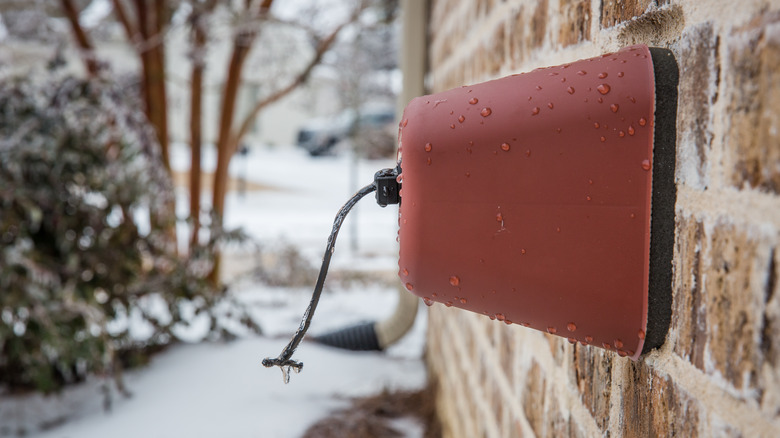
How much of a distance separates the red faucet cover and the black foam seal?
0.04 ft

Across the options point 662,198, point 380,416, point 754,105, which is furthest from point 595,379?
point 380,416

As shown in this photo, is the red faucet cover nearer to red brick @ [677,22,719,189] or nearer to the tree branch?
red brick @ [677,22,719,189]

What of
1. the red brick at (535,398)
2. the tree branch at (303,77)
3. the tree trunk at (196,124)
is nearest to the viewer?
the red brick at (535,398)

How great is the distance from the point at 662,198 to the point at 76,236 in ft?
7.31

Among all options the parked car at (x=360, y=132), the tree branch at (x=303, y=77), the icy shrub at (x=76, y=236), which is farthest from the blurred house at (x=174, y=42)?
the icy shrub at (x=76, y=236)

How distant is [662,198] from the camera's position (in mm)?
434

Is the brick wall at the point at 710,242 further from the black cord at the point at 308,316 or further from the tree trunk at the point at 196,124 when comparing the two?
the tree trunk at the point at 196,124

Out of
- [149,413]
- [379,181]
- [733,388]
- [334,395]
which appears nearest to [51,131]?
[149,413]

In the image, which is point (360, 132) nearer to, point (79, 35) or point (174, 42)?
point (174, 42)

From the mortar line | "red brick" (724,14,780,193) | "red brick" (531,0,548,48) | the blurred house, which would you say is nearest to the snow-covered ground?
"red brick" (531,0,548,48)

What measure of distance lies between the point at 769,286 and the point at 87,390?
2.26 m

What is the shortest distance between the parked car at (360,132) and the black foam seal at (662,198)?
8.24 ft

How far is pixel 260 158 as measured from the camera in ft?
42.1

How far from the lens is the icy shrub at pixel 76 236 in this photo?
1919mm
